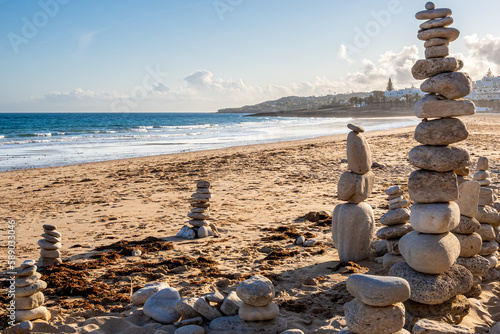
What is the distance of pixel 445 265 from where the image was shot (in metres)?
5.14

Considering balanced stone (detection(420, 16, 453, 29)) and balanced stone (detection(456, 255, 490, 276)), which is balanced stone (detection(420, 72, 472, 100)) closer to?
balanced stone (detection(420, 16, 453, 29))

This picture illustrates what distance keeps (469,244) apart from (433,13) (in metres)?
3.18

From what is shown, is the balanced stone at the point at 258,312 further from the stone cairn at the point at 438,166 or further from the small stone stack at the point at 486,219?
the small stone stack at the point at 486,219

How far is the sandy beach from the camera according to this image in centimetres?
578

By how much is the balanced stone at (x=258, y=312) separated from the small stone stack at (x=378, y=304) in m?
1.02

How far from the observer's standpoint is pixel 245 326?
4914 mm

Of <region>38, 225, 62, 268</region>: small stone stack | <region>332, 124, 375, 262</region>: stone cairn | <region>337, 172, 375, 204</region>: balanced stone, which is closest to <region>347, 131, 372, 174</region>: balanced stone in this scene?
<region>332, 124, 375, 262</region>: stone cairn

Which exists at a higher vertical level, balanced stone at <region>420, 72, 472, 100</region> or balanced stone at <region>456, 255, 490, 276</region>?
balanced stone at <region>420, 72, 472, 100</region>

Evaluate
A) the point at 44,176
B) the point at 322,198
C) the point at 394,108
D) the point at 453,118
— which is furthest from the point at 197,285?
the point at 394,108

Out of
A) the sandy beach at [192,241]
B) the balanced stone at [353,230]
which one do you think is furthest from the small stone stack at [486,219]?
the balanced stone at [353,230]

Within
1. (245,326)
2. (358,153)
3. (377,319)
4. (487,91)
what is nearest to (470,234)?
(358,153)

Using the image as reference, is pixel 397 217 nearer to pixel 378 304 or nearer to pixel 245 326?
pixel 378 304

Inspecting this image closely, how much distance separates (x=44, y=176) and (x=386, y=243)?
1464cm

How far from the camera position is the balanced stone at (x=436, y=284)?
4984 mm
